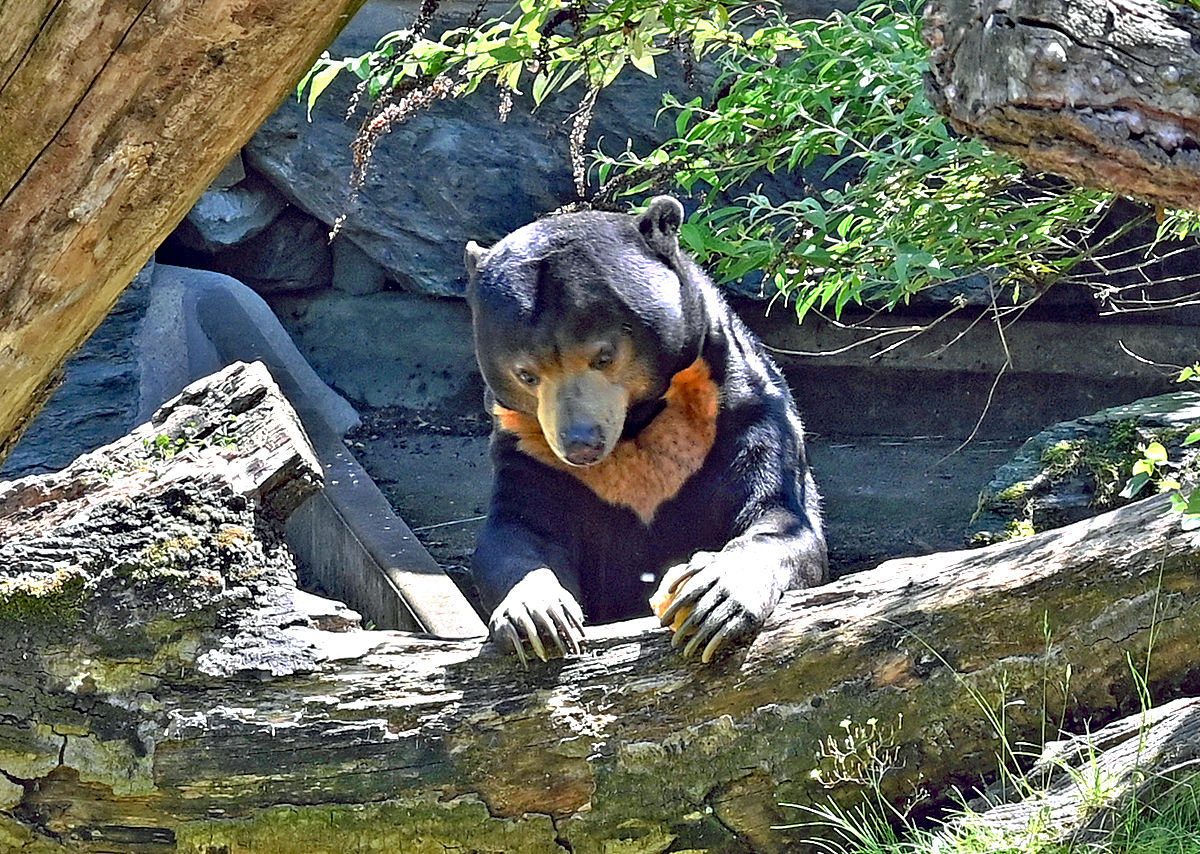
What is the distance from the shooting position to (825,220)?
441 cm

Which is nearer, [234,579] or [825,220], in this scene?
[234,579]

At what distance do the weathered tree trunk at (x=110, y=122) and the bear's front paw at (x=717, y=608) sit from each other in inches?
60.7

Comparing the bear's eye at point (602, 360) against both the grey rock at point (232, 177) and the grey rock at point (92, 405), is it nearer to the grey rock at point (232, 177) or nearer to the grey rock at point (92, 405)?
the grey rock at point (92, 405)

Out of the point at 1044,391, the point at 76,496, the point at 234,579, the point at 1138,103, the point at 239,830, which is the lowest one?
the point at 1044,391

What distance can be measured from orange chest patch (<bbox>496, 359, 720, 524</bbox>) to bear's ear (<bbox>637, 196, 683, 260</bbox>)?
0.40 metres

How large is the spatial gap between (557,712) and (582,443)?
111 cm

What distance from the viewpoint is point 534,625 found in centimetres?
326

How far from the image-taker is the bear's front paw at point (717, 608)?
3.18m

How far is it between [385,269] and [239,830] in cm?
565

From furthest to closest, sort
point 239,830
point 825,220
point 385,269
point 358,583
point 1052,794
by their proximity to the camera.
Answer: point 385,269 < point 358,583 < point 825,220 < point 239,830 < point 1052,794

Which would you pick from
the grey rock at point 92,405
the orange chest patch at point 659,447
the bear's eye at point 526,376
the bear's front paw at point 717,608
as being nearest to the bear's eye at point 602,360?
the bear's eye at point 526,376

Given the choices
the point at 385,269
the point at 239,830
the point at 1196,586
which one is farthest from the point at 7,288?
the point at 385,269

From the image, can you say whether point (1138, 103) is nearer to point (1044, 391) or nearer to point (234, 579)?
point (234, 579)

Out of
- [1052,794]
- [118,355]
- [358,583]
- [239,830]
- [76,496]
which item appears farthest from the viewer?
[118,355]
